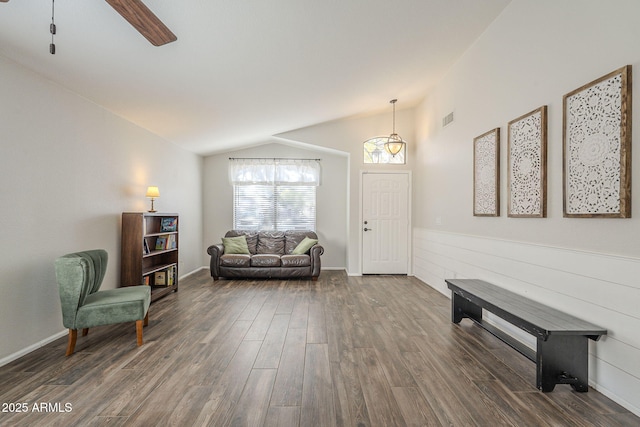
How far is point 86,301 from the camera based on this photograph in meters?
2.78

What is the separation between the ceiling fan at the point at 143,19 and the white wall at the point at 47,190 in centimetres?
144

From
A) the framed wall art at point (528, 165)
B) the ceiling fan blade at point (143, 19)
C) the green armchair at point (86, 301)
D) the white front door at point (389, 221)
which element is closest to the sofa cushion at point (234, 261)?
the white front door at point (389, 221)

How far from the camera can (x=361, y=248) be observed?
601 centimetres

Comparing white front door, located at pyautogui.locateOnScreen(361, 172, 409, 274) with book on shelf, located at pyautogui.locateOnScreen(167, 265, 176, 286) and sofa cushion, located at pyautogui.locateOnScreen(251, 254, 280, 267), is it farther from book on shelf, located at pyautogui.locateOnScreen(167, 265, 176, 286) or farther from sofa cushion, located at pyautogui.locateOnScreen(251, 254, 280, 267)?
book on shelf, located at pyautogui.locateOnScreen(167, 265, 176, 286)

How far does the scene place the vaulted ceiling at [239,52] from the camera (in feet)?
7.20

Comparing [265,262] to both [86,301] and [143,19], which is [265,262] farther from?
[143,19]

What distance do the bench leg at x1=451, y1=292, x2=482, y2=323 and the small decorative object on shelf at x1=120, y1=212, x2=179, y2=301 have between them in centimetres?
378

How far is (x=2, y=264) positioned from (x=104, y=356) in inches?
42.7

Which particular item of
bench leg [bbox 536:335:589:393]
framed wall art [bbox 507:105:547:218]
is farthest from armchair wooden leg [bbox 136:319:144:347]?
framed wall art [bbox 507:105:547:218]

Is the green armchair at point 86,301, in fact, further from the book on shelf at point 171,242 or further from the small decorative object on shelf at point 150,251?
the book on shelf at point 171,242

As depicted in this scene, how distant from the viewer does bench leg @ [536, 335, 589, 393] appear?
208 cm

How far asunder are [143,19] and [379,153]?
4863mm

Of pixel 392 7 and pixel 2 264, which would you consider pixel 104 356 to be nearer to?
pixel 2 264

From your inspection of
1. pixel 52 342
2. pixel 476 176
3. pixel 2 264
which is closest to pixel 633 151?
pixel 476 176
